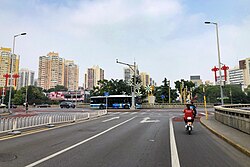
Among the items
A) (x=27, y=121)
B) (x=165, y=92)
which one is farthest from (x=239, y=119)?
(x=165, y=92)

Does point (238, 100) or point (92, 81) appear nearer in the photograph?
point (238, 100)

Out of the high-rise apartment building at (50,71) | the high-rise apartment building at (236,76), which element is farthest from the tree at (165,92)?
the high-rise apartment building at (236,76)

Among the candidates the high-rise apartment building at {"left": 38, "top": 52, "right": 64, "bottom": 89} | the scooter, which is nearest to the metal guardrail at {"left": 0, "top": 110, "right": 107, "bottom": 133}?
the scooter

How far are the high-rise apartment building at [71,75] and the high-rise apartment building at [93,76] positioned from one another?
6264 millimetres

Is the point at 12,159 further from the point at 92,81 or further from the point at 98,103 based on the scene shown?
the point at 92,81

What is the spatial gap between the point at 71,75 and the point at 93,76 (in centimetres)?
1326

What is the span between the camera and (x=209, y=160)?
5.94 meters

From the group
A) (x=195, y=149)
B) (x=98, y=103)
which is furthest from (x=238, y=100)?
(x=195, y=149)

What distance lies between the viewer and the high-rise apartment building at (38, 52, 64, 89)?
366 ft

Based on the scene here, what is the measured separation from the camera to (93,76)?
13150cm

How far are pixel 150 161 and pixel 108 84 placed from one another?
235 feet

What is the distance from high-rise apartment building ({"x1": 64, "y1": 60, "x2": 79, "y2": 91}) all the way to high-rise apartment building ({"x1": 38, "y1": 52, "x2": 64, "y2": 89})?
5.04 metres

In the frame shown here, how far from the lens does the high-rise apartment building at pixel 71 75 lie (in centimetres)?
12512

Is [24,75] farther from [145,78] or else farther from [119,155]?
[119,155]
